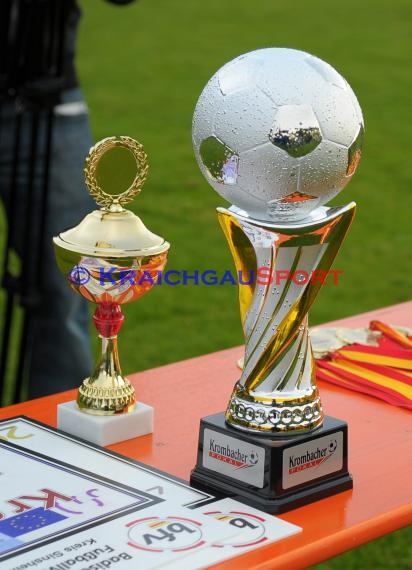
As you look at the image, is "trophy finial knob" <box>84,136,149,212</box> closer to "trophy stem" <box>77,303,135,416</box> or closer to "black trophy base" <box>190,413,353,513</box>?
"trophy stem" <box>77,303,135,416</box>

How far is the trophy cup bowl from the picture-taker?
1.26 meters

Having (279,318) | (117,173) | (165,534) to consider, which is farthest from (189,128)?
(165,534)

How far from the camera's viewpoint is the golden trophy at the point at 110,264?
1.45 metres

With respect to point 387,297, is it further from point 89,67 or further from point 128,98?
point 89,67

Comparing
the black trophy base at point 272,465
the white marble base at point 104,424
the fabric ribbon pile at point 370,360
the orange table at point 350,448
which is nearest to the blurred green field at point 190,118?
the fabric ribbon pile at point 370,360

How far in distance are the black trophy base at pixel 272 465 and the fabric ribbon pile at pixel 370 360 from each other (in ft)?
0.94

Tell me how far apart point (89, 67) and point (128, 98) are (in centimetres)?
109

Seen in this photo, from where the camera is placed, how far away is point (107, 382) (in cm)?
150

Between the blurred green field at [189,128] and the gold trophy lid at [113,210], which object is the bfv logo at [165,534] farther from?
the blurred green field at [189,128]

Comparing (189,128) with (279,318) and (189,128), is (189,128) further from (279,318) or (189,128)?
(279,318)

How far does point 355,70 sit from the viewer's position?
29.4 ft

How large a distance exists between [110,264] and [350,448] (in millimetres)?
374

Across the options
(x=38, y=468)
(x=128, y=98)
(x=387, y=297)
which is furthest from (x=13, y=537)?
(x=128, y=98)

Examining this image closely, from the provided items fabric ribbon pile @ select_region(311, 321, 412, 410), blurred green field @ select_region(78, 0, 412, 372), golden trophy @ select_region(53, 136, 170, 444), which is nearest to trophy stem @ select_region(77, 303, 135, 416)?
golden trophy @ select_region(53, 136, 170, 444)
